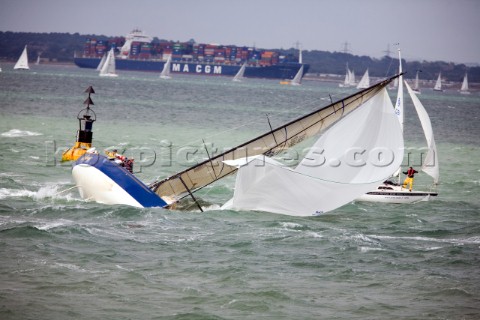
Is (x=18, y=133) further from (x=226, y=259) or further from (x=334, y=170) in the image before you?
(x=226, y=259)

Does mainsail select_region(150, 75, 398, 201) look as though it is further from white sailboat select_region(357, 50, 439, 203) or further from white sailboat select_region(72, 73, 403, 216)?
white sailboat select_region(357, 50, 439, 203)

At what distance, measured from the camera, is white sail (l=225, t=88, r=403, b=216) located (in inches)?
930

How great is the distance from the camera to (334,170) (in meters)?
25.7

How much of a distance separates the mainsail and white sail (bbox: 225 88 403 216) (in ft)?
2.14

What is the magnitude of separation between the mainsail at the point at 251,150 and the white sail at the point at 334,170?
2.14 ft

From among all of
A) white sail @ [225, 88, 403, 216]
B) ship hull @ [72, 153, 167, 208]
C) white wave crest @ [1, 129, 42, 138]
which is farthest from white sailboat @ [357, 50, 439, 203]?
white wave crest @ [1, 129, 42, 138]

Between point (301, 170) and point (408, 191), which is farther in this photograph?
point (408, 191)

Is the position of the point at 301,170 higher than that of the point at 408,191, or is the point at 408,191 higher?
the point at 301,170

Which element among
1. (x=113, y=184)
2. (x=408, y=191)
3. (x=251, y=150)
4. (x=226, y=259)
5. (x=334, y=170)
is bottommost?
(x=226, y=259)

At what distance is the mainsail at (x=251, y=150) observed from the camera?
24484 mm

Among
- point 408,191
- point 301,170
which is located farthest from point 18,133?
point 408,191

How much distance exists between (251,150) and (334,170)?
2.99 metres

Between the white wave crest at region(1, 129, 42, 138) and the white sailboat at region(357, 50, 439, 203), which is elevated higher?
the white sailboat at region(357, 50, 439, 203)

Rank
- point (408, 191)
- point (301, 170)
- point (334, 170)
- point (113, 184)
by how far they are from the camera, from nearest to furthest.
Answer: point (113, 184)
point (334, 170)
point (301, 170)
point (408, 191)
